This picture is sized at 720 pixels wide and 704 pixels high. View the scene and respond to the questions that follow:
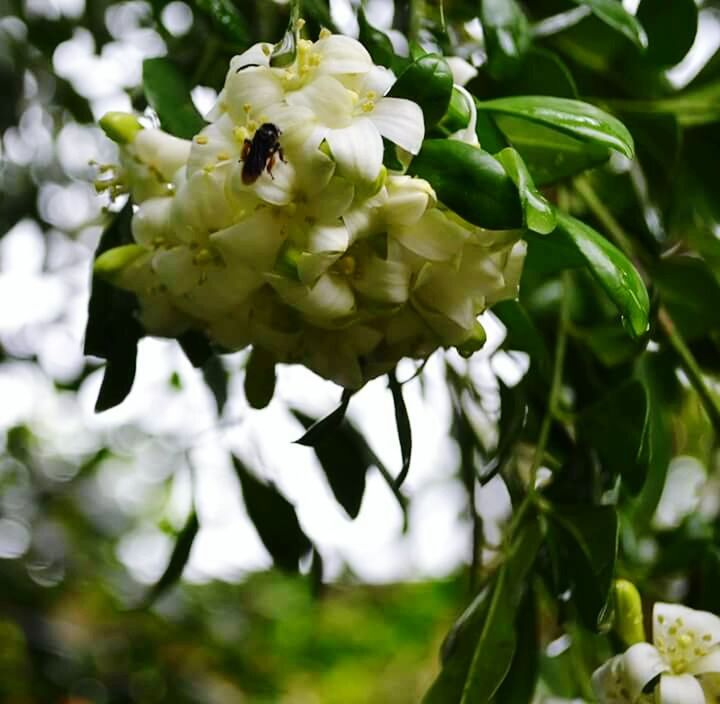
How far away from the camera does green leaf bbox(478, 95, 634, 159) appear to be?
47 cm

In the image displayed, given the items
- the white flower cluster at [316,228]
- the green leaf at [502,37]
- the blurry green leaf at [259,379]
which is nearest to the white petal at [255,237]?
the white flower cluster at [316,228]

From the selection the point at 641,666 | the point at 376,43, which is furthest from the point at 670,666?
the point at 376,43

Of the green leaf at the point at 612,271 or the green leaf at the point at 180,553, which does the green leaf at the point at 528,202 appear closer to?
the green leaf at the point at 612,271

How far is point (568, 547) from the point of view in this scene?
1.88 feet

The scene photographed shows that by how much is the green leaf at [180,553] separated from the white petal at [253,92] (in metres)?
0.40

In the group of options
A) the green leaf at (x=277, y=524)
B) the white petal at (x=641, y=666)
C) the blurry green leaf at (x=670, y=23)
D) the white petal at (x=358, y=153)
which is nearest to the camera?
the white petal at (x=358, y=153)

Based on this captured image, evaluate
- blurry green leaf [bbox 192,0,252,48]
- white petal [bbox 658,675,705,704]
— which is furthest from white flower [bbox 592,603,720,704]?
blurry green leaf [bbox 192,0,252,48]

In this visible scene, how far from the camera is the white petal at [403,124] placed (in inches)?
16.7

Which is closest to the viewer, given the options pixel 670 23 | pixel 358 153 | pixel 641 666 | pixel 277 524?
pixel 358 153

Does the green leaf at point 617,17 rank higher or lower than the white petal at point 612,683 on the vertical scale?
higher

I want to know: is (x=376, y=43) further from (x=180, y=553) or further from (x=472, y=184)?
(x=180, y=553)

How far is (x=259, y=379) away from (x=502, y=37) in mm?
234

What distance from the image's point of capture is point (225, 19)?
60 centimetres

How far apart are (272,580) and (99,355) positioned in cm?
177
